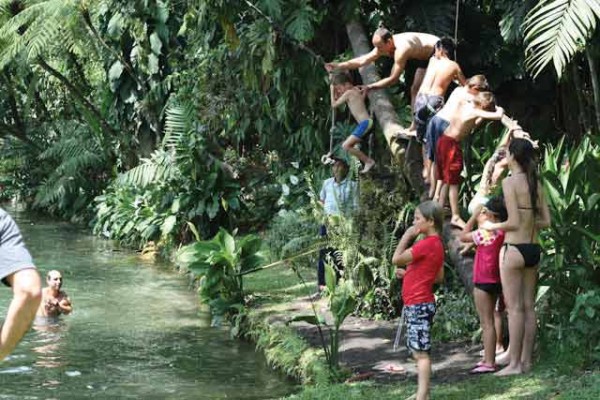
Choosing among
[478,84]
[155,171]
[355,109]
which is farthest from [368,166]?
[155,171]

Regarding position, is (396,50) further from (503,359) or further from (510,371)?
(510,371)

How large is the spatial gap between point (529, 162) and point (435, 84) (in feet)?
8.05

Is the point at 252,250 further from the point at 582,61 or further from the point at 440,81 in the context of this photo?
the point at 582,61

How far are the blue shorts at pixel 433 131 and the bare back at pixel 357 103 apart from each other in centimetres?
187

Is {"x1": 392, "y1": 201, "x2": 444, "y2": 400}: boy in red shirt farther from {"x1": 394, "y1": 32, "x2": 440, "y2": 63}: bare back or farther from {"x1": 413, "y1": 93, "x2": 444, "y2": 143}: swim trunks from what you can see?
{"x1": 394, "y1": 32, "x2": 440, "y2": 63}: bare back

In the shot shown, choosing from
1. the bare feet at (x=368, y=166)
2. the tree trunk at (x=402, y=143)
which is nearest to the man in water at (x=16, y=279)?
the tree trunk at (x=402, y=143)

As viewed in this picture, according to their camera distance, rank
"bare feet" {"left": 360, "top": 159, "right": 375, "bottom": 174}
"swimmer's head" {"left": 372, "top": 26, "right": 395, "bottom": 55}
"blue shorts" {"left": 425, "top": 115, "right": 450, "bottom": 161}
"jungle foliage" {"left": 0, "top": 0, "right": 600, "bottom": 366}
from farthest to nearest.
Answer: "bare feet" {"left": 360, "top": 159, "right": 375, "bottom": 174}
"swimmer's head" {"left": 372, "top": 26, "right": 395, "bottom": 55}
"blue shorts" {"left": 425, "top": 115, "right": 450, "bottom": 161}
"jungle foliage" {"left": 0, "top": 0, "right": 600, "bottom": 366}

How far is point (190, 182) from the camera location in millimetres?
17781

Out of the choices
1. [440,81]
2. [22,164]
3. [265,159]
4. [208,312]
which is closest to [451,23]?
[440,81]

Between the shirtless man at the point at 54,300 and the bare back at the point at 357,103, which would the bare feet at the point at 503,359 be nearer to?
the bare back at the point at 357,103

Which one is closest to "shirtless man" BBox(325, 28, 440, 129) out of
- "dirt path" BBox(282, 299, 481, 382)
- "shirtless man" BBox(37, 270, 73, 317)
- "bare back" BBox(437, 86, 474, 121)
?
"bare back" BBox(437, 86, 474, 121)

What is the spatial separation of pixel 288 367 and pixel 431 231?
9.85ft

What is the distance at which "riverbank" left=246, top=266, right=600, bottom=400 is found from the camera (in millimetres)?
7207

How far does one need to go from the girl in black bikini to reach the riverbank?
0.76 feet
